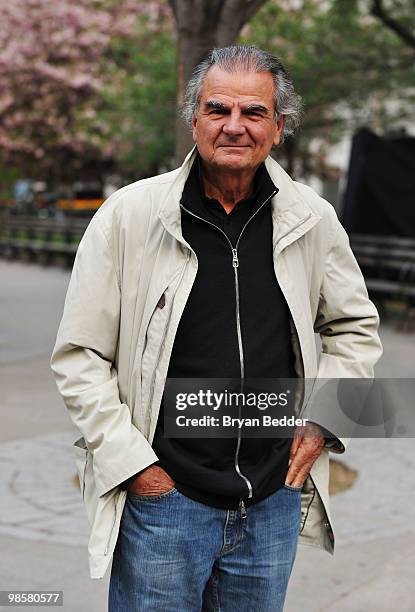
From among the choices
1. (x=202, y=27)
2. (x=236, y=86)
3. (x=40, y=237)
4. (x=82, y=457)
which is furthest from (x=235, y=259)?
(x=40, y=237)

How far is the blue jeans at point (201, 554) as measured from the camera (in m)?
2.36

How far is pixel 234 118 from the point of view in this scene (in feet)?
7.72

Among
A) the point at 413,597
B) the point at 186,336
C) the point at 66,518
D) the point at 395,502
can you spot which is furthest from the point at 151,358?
the point at 395,502

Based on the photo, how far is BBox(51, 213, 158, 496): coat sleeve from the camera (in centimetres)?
231

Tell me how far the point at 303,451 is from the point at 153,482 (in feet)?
1.35

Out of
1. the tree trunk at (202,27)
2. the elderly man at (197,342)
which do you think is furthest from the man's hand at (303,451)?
the tree trunk at (202,27)

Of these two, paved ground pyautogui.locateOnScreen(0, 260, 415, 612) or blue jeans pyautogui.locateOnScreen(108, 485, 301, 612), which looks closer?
blue jeans pyautogui.locateOnScreen(108, 485, 301, 612)

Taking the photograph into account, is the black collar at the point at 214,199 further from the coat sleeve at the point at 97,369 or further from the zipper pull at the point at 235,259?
the coat sleeve at the point at 97,369

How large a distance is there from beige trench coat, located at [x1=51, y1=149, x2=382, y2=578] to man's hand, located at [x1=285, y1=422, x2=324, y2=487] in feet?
0.48

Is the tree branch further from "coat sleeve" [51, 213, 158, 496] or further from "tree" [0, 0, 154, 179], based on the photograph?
"coat sleeve" [51, 213, 158, 496]

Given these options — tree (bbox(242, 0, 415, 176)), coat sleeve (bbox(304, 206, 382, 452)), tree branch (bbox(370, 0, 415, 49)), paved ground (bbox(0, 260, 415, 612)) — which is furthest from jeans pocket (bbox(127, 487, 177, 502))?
tree (bbox(242, 0, 415, 176))

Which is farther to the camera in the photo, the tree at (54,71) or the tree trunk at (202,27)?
the tree at (54,71)

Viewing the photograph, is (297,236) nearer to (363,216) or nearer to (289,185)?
(289,185)

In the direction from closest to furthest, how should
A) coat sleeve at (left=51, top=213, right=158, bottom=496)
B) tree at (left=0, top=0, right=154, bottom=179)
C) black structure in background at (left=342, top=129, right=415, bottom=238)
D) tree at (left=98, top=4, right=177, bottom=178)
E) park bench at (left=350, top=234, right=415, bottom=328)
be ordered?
1. coat sleeve at (left=51, top=213, right=158, bottom=496)
2. park bench at (left=350, top=234, right=415, bottom=328)
3. black structure in background at (left=342, top=129, right=415, bottom=238)
4. tree at (left=98, top=4, right=177, bottom=178)
5. tree at (left=0, top=0, right=154, bottom=179)
